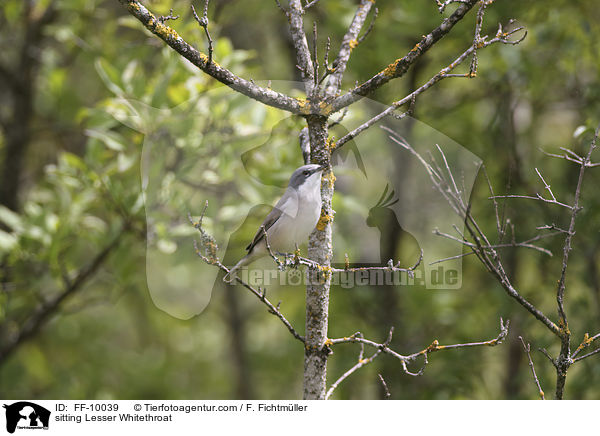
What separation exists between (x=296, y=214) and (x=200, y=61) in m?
0.77

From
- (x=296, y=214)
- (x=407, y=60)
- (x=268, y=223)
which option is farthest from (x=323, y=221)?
(x=407, y=60)

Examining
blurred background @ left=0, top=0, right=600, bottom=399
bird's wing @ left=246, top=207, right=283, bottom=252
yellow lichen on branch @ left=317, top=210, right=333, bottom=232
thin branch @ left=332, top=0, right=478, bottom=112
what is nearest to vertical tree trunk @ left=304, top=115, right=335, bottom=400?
yellow lichen on branch @ left=317, top=210, right=333, bottom=232

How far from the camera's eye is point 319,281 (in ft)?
7.66

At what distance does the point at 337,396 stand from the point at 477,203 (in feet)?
8.51

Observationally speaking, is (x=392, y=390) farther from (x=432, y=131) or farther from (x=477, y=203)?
(x=432, y=131)

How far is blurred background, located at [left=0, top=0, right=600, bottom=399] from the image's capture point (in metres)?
4.18

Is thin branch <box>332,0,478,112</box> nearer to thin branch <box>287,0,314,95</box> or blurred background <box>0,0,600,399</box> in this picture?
thin branch <box>287,0,314,95</box>

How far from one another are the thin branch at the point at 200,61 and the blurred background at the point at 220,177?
1198mm

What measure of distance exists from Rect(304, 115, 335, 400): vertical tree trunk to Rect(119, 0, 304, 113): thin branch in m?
0.14

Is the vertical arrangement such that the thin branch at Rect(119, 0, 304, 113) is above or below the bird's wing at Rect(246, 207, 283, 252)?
above
